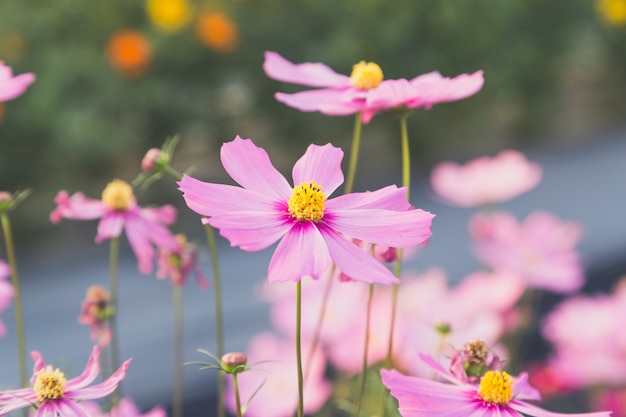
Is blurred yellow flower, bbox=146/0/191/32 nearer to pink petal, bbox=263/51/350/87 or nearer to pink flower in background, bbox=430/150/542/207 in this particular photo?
pink flower in background, bbox=430/150/542/207

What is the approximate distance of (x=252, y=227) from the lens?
0.27m

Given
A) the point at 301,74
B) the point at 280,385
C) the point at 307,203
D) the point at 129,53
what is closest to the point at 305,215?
the point at 307,203

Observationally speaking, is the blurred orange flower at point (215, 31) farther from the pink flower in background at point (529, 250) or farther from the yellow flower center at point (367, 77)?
the yellow flower center at point (367, 77)

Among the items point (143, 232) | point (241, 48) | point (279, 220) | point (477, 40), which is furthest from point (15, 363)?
point (477, 40)

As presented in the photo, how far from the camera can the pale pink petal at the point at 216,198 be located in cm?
27

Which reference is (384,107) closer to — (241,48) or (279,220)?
(279,220)

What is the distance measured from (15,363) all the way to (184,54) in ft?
3.26

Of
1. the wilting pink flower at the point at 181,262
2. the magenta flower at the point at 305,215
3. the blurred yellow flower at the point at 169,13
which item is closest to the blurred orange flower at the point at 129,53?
the blurred yellow flower at the point at 169,13

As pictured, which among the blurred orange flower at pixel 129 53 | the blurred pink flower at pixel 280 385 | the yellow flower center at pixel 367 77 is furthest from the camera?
the blurred orange flower at pixel 129 53

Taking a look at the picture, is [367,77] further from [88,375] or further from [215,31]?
[215,31]

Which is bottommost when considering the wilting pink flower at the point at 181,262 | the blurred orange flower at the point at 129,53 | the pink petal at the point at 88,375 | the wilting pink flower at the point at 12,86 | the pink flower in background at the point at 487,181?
the pink petal at the point at 88,375

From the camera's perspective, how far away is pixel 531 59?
9.77 ft

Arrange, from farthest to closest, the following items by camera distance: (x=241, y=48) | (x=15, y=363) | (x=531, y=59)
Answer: (x=531, y=59)
(x=241, y=48)
(x=15, y=363)

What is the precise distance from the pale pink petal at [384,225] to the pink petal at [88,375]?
89mm
